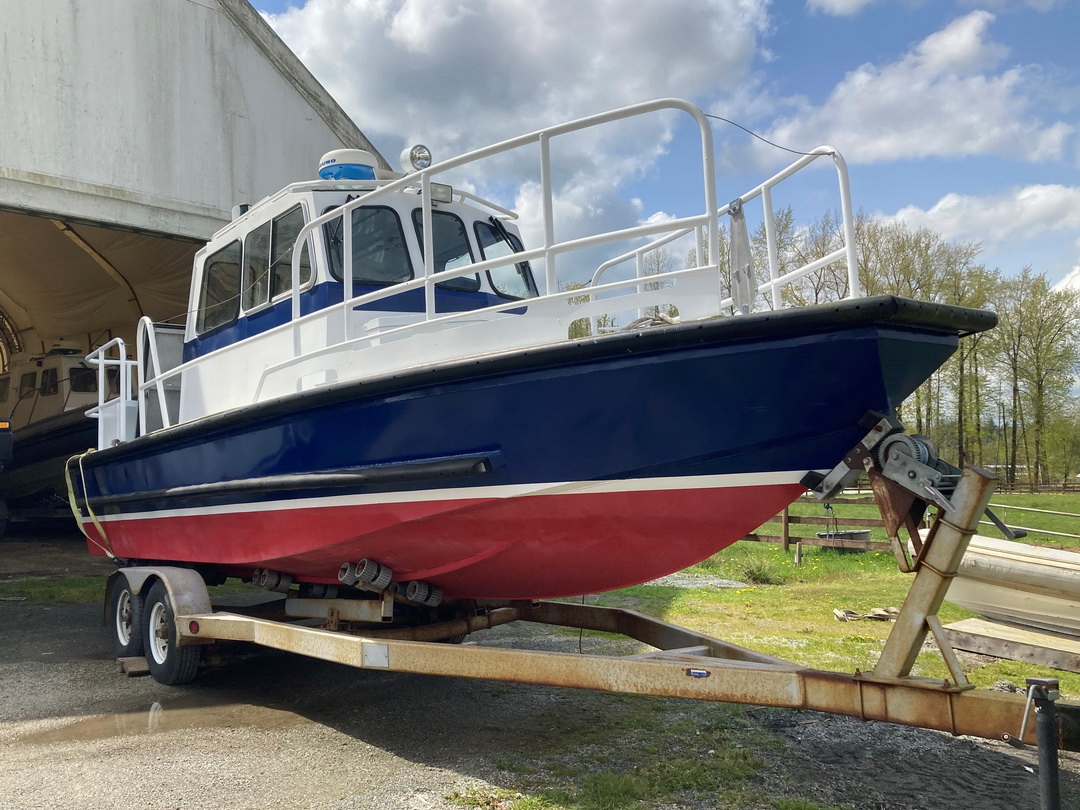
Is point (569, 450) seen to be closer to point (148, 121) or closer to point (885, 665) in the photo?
point (885, 665)

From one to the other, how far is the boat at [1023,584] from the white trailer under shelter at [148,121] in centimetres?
828

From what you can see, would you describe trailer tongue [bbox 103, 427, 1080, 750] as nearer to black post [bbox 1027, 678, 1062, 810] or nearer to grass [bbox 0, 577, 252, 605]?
black post [bbox 1027, 678, 1062, 810]

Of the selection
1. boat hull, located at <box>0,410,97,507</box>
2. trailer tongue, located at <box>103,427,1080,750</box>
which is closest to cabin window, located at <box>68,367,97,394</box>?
boat hull, located at <box>0,410,97,507</box>

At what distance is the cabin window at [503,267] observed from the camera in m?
5.21

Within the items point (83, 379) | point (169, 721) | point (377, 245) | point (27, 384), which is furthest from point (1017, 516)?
point (27, 384)

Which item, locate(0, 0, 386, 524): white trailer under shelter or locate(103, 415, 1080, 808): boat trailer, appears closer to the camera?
locate(103, 415, 1080, 808): boat trailer

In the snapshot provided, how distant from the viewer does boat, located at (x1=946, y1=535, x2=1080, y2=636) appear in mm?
4625

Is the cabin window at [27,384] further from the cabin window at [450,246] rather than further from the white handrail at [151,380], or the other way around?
the cabin window at [450,246]

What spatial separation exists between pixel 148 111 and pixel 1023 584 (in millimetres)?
9179

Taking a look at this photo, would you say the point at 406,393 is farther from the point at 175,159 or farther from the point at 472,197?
the point at 175,159

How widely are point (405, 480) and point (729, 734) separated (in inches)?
77.0

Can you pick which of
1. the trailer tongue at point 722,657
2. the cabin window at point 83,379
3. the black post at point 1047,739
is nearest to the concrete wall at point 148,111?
the trailer tongue at point 722,657

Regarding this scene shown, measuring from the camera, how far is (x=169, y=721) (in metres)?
4.26

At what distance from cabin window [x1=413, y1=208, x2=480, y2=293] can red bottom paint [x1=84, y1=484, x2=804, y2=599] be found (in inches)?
64.7
